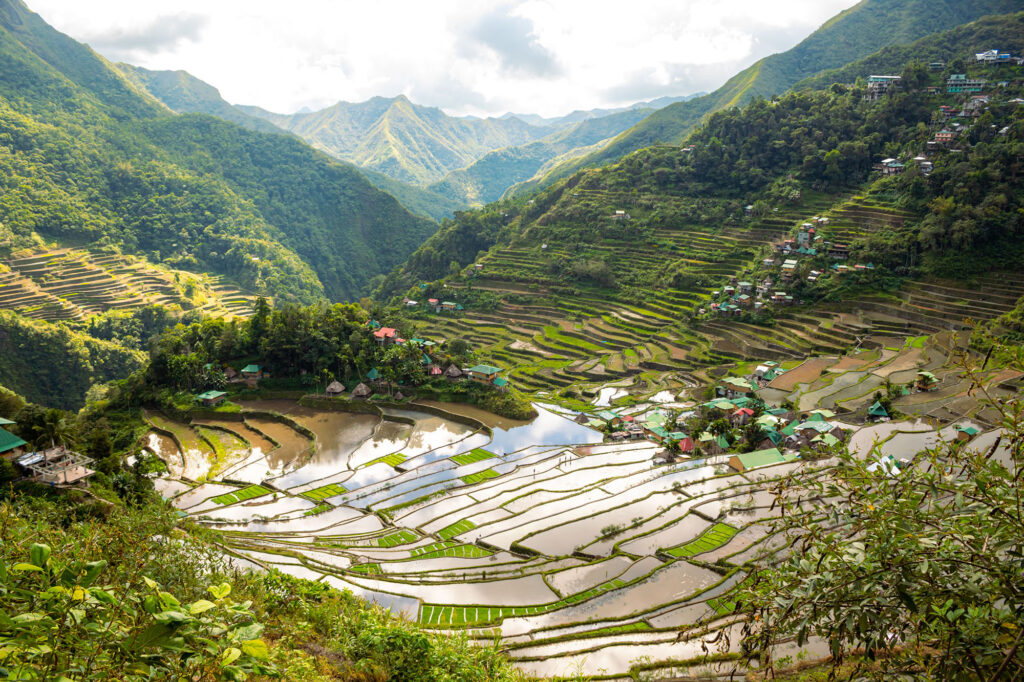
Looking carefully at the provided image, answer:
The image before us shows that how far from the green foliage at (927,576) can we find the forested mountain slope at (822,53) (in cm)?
8453

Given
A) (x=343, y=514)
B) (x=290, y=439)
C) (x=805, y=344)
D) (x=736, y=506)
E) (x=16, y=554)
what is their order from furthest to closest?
(x=805, y=344), (x=290, y=439), (x=343, y=514), (x=736, y=506), (x=16, y=554)

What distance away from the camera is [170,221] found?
2667 inches

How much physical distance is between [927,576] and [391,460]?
22113 millimetres

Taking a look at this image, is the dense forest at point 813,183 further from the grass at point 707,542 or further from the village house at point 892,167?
the grass at point 707,542

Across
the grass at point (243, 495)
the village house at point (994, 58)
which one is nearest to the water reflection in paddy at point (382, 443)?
the grass at point (243, 495)

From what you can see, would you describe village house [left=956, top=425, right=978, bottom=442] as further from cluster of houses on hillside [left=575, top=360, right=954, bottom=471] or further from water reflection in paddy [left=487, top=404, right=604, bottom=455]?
water reflection in paddy [left=487, top=404, right=604, bottom=455]

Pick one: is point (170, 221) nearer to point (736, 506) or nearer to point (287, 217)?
point (287, 217)

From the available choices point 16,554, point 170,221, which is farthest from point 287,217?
point 16,554

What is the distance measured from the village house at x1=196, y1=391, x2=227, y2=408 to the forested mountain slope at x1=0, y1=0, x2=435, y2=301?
3806 centimetres

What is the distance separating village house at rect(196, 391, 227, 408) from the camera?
89.2 ft

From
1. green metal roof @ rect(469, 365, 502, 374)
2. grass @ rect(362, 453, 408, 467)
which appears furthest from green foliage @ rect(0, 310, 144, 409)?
green metal roof @ rect(469, 365, 502, 374)

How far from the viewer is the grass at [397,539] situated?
16.6 m

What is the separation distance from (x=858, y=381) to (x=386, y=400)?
77.1 feet

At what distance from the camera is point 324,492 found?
2025 centimetres
